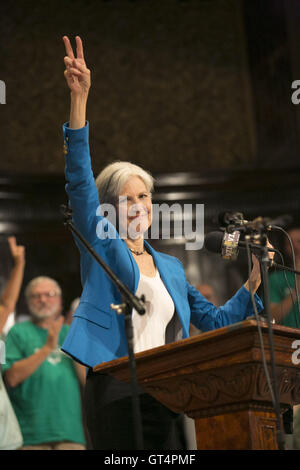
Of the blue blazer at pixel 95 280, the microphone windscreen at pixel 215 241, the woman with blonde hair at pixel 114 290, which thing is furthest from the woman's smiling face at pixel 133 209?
the microphone windscreen at pixel 215 241

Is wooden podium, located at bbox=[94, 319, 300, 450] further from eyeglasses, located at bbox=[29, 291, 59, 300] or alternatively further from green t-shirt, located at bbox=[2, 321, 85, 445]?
eyeglasses, located at bbox=[29, 291, 59, 300]

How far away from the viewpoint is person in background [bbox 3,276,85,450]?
393cm

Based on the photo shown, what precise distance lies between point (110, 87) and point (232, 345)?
4.91 meters

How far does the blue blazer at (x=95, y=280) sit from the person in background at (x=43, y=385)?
6.96ft

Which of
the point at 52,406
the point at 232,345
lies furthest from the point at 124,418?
the point at 52,406

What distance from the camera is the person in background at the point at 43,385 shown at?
3928mm

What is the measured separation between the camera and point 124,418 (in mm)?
1845

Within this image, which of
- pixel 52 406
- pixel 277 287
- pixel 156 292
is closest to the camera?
pixel 156 292

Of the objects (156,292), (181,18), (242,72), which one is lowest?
(156,292)

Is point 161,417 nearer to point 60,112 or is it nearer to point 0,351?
point 0,351

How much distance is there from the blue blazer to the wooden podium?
0.50ft

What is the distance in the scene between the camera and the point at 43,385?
4047mm

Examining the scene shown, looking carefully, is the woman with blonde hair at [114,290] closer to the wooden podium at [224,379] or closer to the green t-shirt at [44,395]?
the wooden podium at [224,379]

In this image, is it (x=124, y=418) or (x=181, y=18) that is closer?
(x=124, y=418)
